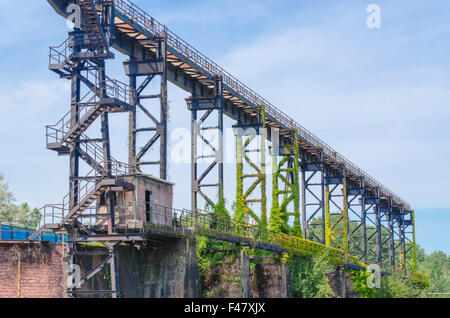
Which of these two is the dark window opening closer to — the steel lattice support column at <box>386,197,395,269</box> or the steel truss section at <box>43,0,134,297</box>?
the steel truss section at <box>43,0,134,297</box>

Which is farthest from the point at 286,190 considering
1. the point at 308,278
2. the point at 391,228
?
the point at 391,228

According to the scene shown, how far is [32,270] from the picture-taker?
27.1 meters

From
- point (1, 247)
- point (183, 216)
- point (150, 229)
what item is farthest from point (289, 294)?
point (1, 247)

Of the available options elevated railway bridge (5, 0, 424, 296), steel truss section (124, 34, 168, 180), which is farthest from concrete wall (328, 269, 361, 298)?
steel truss section (124, 34, 168, 180)

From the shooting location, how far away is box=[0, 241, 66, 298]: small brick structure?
26891 millimetres

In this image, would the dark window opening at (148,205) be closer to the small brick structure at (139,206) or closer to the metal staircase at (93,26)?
the small brick structure at (139,206)

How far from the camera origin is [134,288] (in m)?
28.7

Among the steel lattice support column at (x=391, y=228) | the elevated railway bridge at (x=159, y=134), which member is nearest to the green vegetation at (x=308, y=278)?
the elevated railway bridge at (x=159, y=134)

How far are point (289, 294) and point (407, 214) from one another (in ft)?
148

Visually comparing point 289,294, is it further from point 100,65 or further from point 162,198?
point 100,65

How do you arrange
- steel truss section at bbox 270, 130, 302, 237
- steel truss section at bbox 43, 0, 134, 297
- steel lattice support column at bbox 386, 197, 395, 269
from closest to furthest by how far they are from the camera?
1. steel truss section at bbox 43, 0, 134, 297
2. steel truss section at bbox 270, 130, 302, 237
3. steel lattice support column at bbox 386, 197, 395, 269

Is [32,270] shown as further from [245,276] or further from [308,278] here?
[308,278]

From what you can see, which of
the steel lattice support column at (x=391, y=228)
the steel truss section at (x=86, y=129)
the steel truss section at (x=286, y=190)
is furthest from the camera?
the steel lattice support column at (x=391, y=228)

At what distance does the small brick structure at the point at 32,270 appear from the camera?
26.9 m
